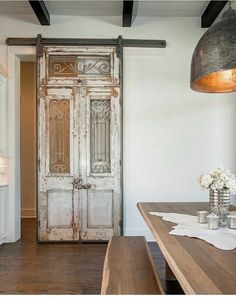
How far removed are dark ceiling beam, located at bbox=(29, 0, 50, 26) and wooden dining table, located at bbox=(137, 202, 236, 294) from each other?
336 centimetres

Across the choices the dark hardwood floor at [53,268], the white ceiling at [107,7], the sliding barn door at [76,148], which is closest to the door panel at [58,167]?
the sliding barn door at [76,148]

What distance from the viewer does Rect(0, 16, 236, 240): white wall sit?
16.0 feet

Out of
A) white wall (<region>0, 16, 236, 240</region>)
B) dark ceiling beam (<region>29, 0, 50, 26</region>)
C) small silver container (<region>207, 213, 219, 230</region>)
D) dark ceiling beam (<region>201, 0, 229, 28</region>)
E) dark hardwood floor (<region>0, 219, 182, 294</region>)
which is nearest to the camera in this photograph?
small silver container (<region>207, 213, 219, 230</region>)

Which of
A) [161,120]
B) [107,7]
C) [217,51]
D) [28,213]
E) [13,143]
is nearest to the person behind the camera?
[217,51]

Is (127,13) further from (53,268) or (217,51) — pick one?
(53,268)

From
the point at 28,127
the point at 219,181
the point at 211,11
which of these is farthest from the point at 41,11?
the point at 219,181

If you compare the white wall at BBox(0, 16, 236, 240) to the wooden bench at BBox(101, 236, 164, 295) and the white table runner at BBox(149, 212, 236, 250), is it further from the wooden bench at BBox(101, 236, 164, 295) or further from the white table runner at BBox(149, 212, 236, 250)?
the white table runner at BBox(149, 212, 236, 250)

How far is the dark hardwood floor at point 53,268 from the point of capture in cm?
302

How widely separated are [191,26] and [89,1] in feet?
5.19

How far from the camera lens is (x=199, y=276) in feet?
4.27

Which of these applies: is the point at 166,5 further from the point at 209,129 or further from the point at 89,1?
the point at 209,129

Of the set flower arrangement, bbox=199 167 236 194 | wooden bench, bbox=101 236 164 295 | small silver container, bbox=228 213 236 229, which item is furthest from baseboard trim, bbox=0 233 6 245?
small silver container, bbox=228 213 236 229

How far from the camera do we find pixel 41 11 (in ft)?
14.4

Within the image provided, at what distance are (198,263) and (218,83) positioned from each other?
157 cm
